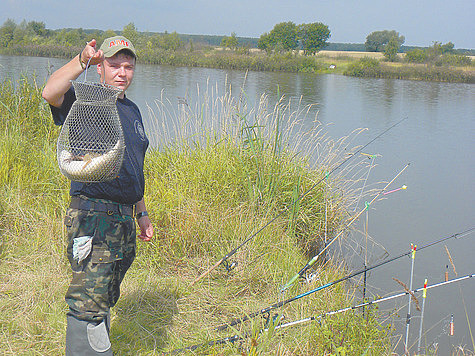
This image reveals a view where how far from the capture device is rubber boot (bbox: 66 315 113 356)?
6.42 feet

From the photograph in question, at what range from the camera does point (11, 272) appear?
322 centimetres

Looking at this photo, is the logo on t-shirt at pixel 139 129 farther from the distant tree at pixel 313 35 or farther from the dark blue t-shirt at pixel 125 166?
the distant tree at pixel 313 35

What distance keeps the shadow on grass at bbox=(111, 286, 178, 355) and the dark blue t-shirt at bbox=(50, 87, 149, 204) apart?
98cm

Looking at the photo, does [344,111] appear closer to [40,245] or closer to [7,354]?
[40,245]

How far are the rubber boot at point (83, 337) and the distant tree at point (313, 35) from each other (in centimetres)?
5223

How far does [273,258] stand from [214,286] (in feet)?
1.98

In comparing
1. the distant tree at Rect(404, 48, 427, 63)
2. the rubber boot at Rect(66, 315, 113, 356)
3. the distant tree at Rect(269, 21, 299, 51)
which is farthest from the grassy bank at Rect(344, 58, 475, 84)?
the rubber boot at Rect(66, 315, 113, 356)

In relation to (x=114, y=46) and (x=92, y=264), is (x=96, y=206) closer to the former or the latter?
(x=92, y=264)

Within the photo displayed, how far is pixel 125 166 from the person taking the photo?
6.65 feet

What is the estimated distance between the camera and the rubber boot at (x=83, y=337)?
196 cm

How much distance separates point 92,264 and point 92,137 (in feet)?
1.76

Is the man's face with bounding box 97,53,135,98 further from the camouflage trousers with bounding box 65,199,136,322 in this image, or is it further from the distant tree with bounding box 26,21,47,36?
the distant tree with bounding box 26,21,47,36

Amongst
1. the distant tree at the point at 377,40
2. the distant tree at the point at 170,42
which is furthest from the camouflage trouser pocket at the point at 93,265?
the distant tree at the point at 377,40

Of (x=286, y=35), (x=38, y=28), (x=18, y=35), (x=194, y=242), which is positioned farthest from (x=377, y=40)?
(x=194, y=242)
